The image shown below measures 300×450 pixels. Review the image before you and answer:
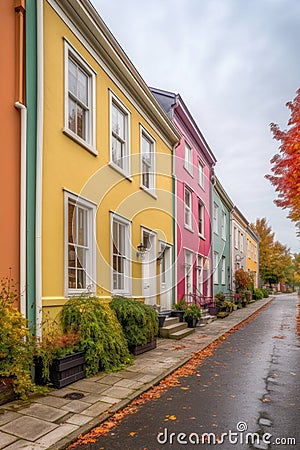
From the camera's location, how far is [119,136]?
386 inches

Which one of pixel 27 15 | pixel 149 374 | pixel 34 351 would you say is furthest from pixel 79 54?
pixel 149 374

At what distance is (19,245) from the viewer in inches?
225

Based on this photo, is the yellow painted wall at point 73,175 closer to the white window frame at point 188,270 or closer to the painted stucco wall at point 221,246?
the white window frame at point 188,270

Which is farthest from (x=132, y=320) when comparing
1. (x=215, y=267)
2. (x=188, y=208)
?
(x=215, y=267)

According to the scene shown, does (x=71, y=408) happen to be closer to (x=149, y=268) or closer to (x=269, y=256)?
(x=149, y=268)

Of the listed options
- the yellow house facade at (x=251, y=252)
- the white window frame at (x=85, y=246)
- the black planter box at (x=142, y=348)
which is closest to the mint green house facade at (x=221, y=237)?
the yellow house facade at (x=251, y=252)

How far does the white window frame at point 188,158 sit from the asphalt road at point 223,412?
9718 mm

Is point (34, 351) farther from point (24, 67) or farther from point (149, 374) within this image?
point (24, 67)

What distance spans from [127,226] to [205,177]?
10447 mm

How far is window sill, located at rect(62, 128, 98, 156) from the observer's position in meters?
7.15

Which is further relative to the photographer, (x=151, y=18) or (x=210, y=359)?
(x=151, y=18)

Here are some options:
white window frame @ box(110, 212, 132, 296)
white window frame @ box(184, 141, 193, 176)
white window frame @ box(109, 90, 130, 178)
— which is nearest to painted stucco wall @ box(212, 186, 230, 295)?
white window frame @ box(184, 141, 193, 176)

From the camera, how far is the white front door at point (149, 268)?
36.6ft

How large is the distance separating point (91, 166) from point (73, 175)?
0.83 metres
